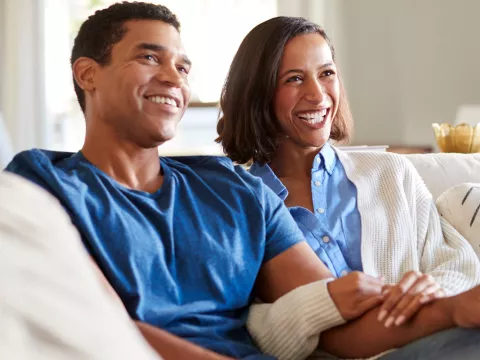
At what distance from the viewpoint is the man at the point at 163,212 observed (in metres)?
1.22

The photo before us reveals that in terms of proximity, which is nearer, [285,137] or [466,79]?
[285,137]

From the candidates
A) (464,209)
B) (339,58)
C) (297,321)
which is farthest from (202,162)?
(339,58)

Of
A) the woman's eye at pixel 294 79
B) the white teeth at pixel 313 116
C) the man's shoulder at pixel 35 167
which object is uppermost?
the woman's eye at pixel 294 79

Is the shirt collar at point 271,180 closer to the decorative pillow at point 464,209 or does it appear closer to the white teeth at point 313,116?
the white teeth at point 313,116

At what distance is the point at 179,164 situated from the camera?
149cm

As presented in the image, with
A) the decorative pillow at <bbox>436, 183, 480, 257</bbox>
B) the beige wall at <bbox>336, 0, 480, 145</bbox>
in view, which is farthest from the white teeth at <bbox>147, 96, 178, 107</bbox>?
the beige wall at <bbox>336, 0, 480, 145</bbox>

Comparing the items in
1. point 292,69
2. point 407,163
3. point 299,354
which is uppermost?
point 292,69

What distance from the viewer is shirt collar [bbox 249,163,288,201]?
162cm

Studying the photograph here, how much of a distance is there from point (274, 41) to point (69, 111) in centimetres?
261

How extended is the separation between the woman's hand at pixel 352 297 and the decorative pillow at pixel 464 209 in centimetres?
55

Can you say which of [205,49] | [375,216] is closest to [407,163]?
[375,216]

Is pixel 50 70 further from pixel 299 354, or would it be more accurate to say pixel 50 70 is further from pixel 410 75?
pixel 299 354

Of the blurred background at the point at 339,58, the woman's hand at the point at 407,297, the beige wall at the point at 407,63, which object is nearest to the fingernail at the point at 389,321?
the woman's hand at the point at 407,297

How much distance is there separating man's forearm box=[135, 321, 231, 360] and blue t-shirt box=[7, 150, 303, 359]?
7 cm
